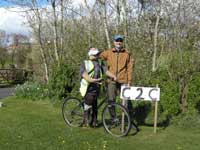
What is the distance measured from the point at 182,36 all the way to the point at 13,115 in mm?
5926

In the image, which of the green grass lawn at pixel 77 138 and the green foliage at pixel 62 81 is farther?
the green foliage at pixel 62 81

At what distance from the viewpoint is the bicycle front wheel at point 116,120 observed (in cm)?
915

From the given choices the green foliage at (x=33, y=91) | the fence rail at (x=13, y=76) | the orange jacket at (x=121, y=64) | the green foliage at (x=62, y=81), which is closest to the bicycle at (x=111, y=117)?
the orange jacket at (x=121, y=64)

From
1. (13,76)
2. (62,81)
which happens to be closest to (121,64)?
(62,81)

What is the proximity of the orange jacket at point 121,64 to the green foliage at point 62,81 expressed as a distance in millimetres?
5514

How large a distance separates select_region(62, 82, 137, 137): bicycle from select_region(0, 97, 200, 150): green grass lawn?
0.56ft

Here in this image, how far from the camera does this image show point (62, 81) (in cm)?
1511

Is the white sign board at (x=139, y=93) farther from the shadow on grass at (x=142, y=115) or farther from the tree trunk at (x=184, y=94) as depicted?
the tree trunk at (x=184, y=94)

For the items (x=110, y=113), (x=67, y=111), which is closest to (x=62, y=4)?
(x=67, y=111)

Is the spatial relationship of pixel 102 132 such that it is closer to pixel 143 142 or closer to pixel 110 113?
pixel 110 113

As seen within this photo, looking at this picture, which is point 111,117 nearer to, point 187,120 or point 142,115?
point 187,120

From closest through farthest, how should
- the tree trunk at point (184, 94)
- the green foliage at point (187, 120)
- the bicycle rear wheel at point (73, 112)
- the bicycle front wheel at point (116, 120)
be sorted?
the bicycle front wheel at point (116, 120) → the green foliage at point (187, 120) → the bicycle rear wheel at point (73, 112) → the tree trunk at point (184, 94)

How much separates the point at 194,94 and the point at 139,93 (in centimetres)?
186

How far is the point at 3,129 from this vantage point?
1009 cm
